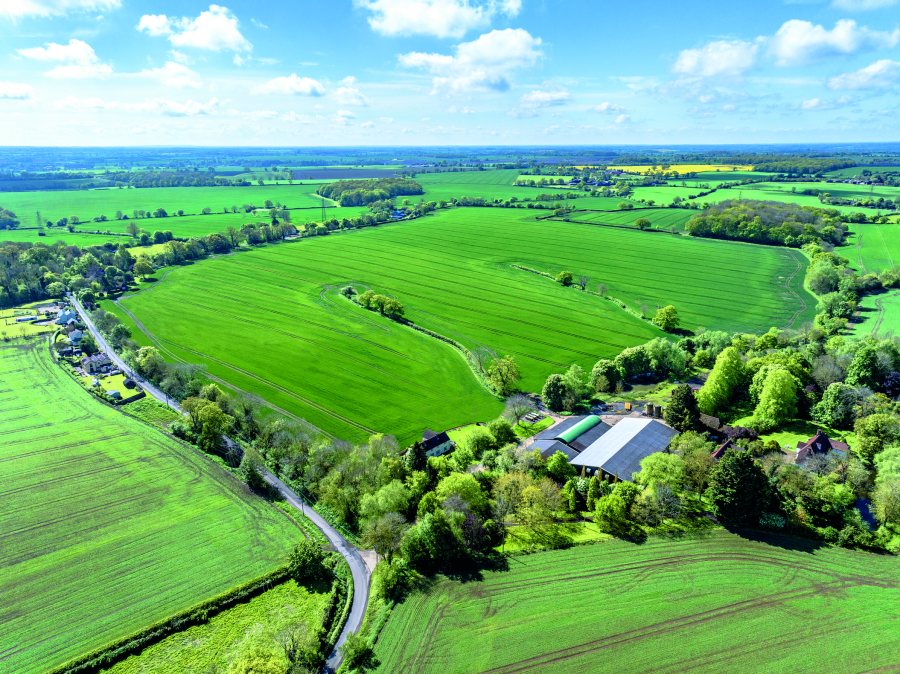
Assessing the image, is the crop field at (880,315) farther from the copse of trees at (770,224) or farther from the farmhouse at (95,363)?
the farmhouse at (95,363)

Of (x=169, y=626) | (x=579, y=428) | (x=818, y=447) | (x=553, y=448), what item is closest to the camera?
(x=169, y=626)

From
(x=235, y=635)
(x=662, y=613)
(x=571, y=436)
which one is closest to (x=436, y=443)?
(x=571, y=436)

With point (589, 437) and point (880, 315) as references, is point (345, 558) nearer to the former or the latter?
point (589, 437)

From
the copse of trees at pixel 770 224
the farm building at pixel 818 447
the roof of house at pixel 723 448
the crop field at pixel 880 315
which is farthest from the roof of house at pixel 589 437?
the copse of trees at pixel 770 224

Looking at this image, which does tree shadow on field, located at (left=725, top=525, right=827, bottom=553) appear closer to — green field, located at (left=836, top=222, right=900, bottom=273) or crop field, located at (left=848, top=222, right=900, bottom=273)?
green field, located at (left=836, top=222, right=900, bottom=273)

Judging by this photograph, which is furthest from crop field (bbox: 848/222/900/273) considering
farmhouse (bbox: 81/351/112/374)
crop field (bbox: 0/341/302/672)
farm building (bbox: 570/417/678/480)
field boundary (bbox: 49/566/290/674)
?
farmhouse (bbox: 81/351/112/374)

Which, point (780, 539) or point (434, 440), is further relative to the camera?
point (434, 440)
